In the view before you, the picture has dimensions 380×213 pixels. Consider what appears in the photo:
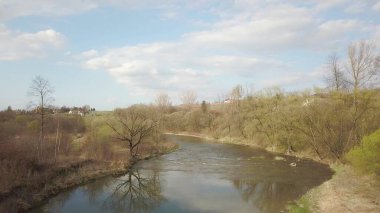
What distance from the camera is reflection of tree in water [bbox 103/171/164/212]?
78.3 feet

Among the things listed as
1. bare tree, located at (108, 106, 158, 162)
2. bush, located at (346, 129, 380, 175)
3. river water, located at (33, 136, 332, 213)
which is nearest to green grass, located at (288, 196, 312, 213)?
river water, located at (33, 136, 332, 213)

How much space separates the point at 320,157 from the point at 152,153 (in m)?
20.4

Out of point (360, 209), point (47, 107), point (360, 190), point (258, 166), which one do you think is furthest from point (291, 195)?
point (47, 107)

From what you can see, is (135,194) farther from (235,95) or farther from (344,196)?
(235,95)

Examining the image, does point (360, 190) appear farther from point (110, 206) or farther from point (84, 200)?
point (84, 200)

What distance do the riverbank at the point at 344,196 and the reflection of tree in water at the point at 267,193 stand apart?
1024 millimetres

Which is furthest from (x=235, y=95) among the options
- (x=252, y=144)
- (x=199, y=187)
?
(x=199, y=187)

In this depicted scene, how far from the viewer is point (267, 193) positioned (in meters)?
27.4

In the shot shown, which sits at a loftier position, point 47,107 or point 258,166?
point 47,107

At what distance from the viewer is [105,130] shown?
47719 mm

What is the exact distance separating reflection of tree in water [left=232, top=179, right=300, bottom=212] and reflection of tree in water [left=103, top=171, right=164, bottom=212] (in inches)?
248

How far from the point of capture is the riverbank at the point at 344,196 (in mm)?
20625

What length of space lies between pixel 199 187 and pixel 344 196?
34.2 feet

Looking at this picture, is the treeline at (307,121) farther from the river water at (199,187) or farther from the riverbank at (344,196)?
the riverbank at (344,196)
